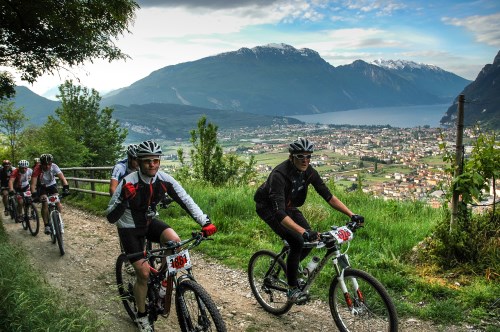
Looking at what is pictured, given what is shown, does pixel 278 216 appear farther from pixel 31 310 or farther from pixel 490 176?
pixel 490 176

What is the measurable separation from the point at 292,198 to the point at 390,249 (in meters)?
2.88

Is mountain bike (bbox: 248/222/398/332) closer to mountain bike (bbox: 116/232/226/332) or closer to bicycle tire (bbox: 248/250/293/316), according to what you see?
bicycle tire (bbox: 248/250/293/316)

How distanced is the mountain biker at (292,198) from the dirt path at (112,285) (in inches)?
22.2

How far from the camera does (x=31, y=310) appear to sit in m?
3.79

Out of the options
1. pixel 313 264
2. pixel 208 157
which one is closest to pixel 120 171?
pixel 313 264

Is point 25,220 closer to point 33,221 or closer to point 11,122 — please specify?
point 33,221

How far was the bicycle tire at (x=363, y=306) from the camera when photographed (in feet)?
13.0

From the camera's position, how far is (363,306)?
13.9 feet

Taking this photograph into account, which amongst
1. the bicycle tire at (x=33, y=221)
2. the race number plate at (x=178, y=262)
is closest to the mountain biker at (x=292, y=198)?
the race number plate at (x=178, y=262)

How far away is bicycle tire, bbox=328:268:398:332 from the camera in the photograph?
3.95 meters

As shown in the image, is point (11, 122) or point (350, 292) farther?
point (11, 122)

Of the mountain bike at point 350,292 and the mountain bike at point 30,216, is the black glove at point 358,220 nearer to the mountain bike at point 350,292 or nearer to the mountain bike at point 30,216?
the mountain bike at point 350,292

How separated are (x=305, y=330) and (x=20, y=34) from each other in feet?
31.6

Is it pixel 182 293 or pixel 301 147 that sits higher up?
pixel 301 147
